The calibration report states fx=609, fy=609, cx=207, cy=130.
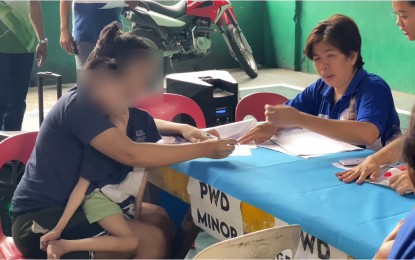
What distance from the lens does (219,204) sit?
6.14 ft

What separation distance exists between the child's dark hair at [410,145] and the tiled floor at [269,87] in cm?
433

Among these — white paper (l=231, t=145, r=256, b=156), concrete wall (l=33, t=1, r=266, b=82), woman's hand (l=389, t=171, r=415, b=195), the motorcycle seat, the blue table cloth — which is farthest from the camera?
concrete wall (l=33, t=1, r=266, b=82)

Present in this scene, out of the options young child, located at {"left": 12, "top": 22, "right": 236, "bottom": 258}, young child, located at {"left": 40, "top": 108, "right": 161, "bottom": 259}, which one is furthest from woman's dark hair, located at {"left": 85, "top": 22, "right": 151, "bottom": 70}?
young child, located at {"left": 40, "top": 108, "right": 161, "bottom": 259}

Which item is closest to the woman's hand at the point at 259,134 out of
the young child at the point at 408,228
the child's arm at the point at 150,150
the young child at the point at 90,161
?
the child's arm at the point at 150,150

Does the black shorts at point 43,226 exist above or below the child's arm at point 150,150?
below

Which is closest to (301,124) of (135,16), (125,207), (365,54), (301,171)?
(301,171)

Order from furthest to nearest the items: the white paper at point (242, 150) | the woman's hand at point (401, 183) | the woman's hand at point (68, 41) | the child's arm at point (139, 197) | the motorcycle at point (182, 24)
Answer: the motorcycle at point (182, 24) < the woman's hand at point (68, 41) < the white paper at point (242, 150) < the child's arm at point (139, 197) < the woman's hand at point (401, 183)

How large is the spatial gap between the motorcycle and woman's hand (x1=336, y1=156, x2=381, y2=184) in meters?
4.01

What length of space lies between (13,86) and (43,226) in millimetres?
1887

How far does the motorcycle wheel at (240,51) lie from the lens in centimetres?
722

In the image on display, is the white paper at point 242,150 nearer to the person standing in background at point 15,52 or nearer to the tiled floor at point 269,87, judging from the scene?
the person standing in background at point 15,52

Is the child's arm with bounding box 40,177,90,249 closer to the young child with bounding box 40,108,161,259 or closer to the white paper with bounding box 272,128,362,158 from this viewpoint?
the young child with bounding box 40,108,161,259

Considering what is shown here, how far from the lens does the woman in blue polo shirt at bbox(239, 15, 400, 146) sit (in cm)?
218

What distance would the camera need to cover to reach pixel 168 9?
6.15 metres
